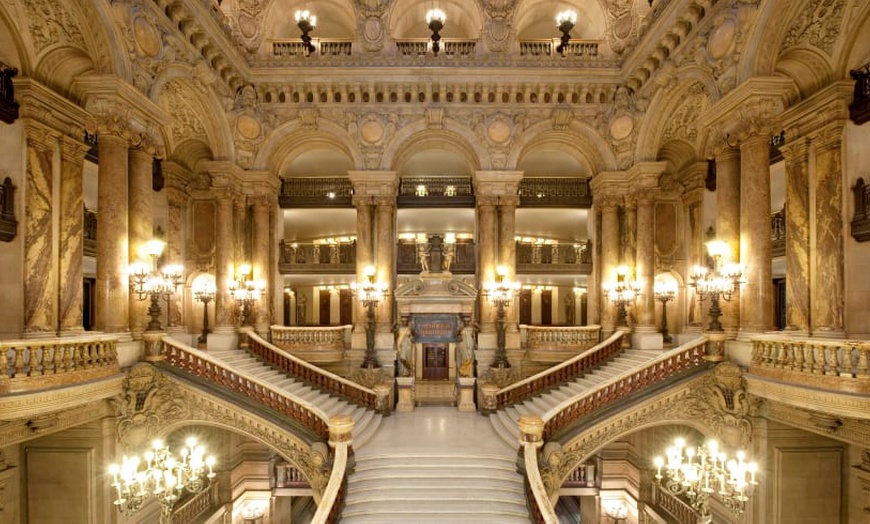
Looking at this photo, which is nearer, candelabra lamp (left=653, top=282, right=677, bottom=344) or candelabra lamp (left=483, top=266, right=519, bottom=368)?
candelabra lamp (left=483, top=266, right=519, bottom=368)

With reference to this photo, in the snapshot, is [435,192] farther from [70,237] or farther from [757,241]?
[70,237]

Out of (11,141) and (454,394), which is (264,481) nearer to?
(454,394)

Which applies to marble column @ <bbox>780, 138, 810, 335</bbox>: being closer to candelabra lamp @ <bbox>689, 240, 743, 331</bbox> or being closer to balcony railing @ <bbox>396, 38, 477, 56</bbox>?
candelabra lamp @ <bbox>689, 240, 743, 331</bbox>

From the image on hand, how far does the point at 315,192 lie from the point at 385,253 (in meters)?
4.76

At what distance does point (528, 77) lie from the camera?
15953mm

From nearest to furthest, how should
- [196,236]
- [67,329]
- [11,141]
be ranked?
[11,141]
[67,329]
[196,236]

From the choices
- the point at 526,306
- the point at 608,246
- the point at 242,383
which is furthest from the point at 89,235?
the point at 526,306

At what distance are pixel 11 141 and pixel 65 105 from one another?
131cm

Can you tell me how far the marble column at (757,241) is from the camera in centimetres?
1013

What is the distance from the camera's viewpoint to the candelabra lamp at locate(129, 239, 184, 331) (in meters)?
10.3

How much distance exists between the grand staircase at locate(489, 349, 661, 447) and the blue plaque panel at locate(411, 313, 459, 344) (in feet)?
9.05

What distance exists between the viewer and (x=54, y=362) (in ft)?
26.2

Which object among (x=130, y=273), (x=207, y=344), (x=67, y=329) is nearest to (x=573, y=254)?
(x=207, y=344)

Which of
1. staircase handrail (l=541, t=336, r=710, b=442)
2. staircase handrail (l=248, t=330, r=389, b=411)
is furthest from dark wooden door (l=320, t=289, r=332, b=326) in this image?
staircase handrail (l=541, t=336, r=710, b=442)
